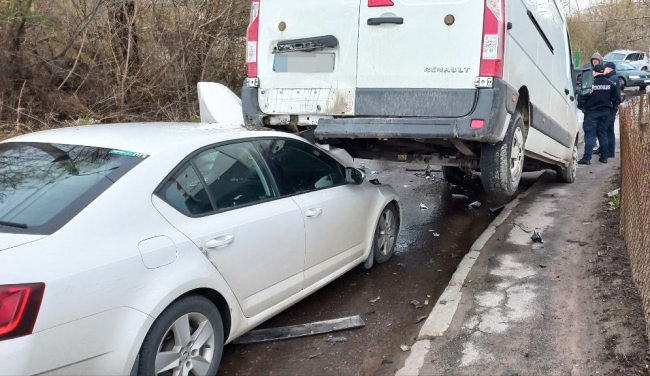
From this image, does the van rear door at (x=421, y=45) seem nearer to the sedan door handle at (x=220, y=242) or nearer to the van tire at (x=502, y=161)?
the van tire at (x=502, y=161)

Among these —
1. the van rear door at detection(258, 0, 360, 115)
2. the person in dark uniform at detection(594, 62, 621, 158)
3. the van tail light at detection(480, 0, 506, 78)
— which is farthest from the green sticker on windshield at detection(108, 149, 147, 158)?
the person in dark uniform at detection(594, 62, 621, 158)

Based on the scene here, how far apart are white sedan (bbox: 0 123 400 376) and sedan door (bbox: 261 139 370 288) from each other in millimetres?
17

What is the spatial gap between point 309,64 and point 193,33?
6759mm

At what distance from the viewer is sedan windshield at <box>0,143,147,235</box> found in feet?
8.68

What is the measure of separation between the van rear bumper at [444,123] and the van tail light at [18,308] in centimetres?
307

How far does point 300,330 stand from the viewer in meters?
4.07

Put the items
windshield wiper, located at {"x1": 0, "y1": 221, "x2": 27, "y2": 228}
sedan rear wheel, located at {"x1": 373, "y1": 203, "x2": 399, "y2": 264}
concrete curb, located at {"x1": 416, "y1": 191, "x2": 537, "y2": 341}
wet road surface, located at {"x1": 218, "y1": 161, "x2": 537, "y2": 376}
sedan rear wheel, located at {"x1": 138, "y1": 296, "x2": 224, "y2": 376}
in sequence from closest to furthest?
windshield wiper, located at {"x1": 0, "y1": 221, "x2": 27, "y2": 228} → sedan rear wheel, located at {"x1": 138, "y1": 296, "x2": 224, "y2": 376} → wet road surface, located at {"x1": 218, "y1": 161, "x2": 537, "y2": 376} → concrete curb, located at {"x1": 416, "y1": 191, "x2": 537, "y2": 341} → sedan rear wheel, located at {"x1": 373, "y1": 203, "x2": 399, "y2": 264}

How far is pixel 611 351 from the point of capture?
133 inches

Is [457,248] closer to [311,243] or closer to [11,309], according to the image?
[311,243]

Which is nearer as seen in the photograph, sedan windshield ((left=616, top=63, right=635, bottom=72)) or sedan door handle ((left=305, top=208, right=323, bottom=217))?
sedan door handle ((left=305, top=208, right=323, bottom=217))

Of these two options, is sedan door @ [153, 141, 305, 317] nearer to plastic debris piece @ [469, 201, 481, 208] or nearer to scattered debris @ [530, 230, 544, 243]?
scattered debris @ [530, 230, 544, 243]

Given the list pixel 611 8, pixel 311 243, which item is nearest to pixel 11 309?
pixel 311 243

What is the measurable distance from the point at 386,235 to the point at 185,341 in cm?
284

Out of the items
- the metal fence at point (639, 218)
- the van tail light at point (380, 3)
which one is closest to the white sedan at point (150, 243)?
the van tail light at point (380, 3)
